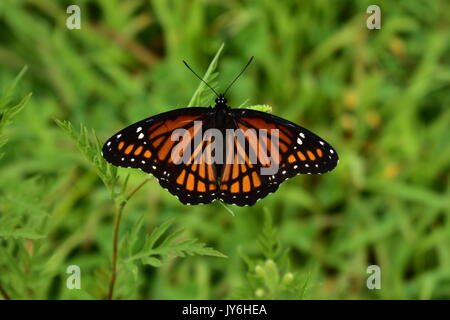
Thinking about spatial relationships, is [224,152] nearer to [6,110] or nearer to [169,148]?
[169,148]

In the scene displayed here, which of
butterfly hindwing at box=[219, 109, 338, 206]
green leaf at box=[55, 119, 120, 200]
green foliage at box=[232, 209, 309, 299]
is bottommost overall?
green foliage at box=[232, 209, 309, 299]

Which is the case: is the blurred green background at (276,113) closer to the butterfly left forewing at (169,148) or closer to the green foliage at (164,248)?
the butterfly left forewing at (169,148)

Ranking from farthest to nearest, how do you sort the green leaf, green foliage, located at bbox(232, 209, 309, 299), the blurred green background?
1. the blurred green background
2. green foliage, located at bbox(232, 209, 309, 299)
3. the green leaf

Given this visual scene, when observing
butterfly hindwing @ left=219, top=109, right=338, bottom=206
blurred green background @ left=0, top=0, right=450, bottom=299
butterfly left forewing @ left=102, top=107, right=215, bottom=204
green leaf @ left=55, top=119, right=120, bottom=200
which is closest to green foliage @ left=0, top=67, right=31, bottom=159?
green leaf @ left=55, top=119, right=120, bottom=200

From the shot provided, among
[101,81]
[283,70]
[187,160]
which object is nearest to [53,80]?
[101,81]

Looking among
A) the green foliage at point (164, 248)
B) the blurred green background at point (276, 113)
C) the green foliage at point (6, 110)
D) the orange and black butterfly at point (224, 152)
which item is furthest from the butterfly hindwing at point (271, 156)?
the blurred green background at point (276, 113)

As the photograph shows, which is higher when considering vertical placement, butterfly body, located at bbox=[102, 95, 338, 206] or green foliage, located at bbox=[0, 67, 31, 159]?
butterfly body, located at bbox=[102, 95, 338, 206]

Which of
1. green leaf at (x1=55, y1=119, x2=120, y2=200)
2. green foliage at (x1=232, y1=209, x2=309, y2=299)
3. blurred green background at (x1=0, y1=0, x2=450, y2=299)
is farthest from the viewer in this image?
blurred green background at (x1=0, y1=0, x2=450, y2=299)

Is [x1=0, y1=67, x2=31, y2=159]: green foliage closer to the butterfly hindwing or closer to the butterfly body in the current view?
the butterfly body
